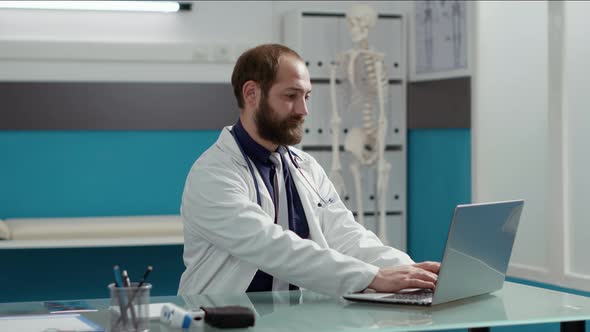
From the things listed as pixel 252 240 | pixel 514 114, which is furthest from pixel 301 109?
pixel 514 114

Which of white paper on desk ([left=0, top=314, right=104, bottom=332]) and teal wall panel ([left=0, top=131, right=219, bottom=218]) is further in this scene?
teal wall panel ([left=0, top=131, right=219, bottom=218])

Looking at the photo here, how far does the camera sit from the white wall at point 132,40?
4.32m

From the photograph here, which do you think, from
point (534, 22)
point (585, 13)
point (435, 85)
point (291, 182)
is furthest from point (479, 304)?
point (435, 85)

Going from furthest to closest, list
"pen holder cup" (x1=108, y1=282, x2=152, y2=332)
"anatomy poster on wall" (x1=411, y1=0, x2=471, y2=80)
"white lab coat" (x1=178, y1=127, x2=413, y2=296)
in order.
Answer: "anatomy poster on wall" (x1=411, y1=0, x2=471, y2=80) → "white lab coat" (x1=178, y1=127, x2=413, y2=296) → "pen holder cup" (x1=108, y1=282, x2=152, y2=332)

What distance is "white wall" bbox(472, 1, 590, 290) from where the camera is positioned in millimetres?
3600

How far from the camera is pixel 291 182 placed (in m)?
2.47

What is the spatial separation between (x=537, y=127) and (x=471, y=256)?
2.22 meters

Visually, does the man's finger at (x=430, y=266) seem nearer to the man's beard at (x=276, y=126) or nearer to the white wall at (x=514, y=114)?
the man's beard at (x=276, y=126)

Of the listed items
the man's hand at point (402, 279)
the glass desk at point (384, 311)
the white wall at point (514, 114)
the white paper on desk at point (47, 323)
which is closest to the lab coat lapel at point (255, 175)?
the glass desk at point (384, 311)

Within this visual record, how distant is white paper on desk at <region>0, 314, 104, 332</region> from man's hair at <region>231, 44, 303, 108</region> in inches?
33.6

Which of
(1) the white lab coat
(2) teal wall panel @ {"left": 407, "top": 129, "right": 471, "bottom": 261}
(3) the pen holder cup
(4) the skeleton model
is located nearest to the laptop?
(1) the white lab coat

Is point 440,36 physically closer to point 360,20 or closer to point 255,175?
point 360,20

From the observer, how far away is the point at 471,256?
1.90 meters

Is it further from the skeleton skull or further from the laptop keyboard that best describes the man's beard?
the skeleton skull
